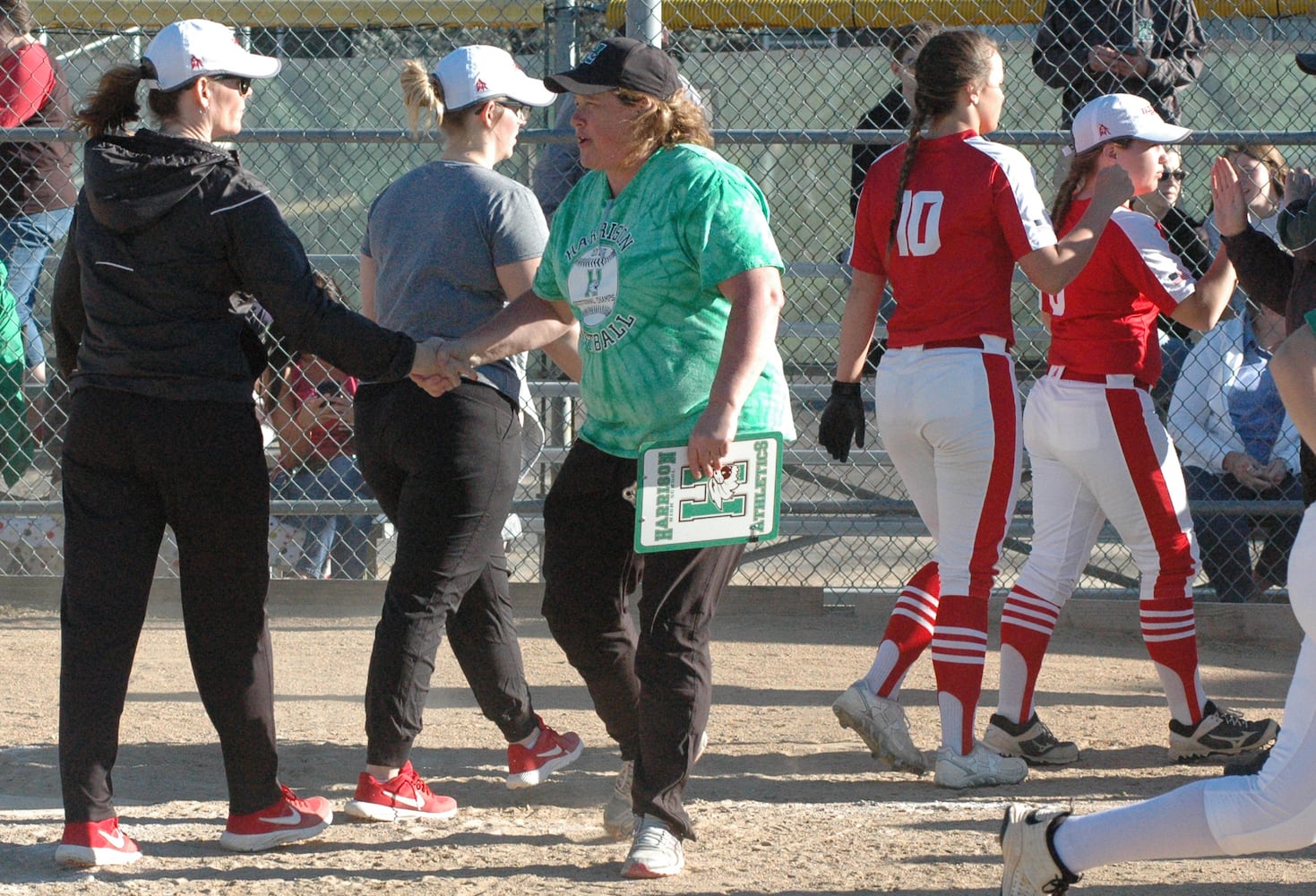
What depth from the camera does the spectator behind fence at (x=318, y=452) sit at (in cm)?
697

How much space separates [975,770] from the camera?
4.14 m

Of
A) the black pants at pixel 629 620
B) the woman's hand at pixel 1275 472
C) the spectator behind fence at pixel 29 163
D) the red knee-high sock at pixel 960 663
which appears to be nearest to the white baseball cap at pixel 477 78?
the black pants at pixel 629 620

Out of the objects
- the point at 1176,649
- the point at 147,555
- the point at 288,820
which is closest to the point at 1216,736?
the point at 1176,649

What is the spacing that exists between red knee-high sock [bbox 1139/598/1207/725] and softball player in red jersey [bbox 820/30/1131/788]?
576 mm

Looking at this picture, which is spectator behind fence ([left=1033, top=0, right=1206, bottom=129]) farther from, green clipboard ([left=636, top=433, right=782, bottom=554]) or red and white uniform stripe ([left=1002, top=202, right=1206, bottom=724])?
green clipboard ([left=636, top=433, right=782, bottom=554])

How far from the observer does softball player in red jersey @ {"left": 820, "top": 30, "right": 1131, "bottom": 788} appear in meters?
4.05

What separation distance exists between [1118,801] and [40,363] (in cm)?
537

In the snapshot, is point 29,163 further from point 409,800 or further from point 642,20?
point 409,800

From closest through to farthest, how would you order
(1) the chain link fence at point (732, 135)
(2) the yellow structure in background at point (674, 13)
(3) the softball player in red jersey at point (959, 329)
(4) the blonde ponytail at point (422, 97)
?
(4) the blonde ponytail at point (422, 97), (3) the softball player in red jersey at point (959, 329), (1) the chain link fence at point (732, 135), (2) the yellow structure in background at point (674, 13)

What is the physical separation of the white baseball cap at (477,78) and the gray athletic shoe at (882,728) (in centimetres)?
189

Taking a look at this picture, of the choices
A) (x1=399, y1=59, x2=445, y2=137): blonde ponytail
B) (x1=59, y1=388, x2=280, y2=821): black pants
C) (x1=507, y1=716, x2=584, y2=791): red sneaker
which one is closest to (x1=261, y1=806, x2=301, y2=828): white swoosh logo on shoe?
(x1=59, y1=388, x2=280, y2=821): black pants

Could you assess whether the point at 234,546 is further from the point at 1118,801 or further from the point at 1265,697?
the point at 1265,697

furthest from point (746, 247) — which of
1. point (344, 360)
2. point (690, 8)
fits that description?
point (690, 8)

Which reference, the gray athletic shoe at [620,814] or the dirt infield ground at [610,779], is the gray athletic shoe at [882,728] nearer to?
the dirt infield ground at [610,779]
